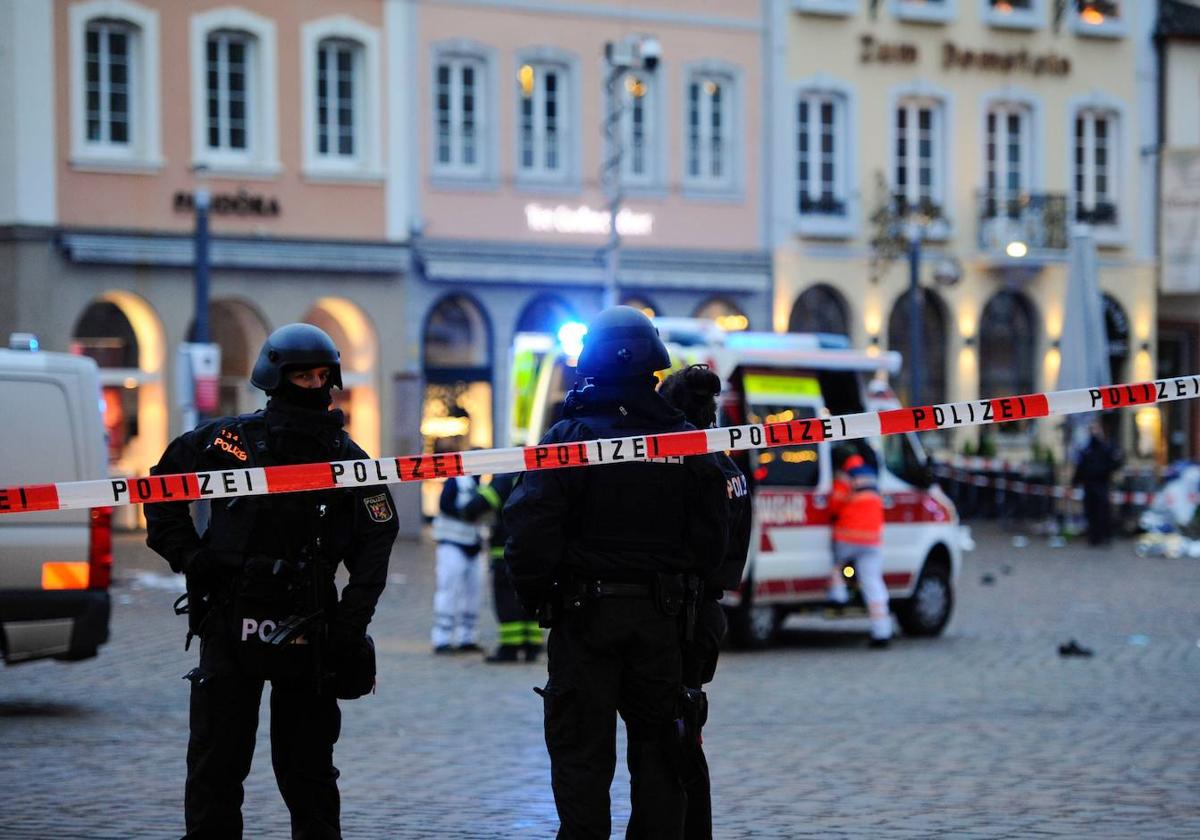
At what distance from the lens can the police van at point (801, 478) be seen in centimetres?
1677

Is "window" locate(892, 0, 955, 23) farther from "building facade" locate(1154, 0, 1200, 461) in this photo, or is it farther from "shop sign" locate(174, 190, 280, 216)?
"shop sign" locate(174, 190, 280, 216)

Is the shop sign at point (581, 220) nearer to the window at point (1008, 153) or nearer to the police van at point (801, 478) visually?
the window at point (1008, 153)

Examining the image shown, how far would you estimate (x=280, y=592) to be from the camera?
615 centimetres

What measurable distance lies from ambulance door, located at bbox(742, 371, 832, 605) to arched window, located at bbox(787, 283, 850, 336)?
20.9 meters

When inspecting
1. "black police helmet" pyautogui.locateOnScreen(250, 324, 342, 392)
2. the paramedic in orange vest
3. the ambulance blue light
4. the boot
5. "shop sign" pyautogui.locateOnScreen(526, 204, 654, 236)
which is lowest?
the boot

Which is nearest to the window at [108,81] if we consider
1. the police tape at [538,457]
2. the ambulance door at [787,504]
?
the ambulance door at [787,504]

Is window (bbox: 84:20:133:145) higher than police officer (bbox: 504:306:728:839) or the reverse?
higher

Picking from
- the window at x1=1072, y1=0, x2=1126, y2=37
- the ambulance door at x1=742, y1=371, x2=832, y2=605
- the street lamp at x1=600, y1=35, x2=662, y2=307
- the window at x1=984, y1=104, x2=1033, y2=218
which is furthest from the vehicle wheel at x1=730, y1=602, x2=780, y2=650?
the window at x1=1072, y1=0, x2=1126, y2=37

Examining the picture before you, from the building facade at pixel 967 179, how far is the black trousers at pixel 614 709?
30.7m

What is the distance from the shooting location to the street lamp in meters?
28.9

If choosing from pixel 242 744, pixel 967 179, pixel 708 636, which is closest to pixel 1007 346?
pixel 967 179

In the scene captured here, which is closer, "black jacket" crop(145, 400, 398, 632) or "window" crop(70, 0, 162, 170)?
"black jacket" crop(145, 400, 398, 632)

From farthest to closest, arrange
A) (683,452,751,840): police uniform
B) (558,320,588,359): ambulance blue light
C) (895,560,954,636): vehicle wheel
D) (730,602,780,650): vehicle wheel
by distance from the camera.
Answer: (895,560,954,636): vehicle wheel, (558,320,588,359): ambulance blue light, (730,602,780,650): vehicle wheel, (683,452,751,840): police uniform

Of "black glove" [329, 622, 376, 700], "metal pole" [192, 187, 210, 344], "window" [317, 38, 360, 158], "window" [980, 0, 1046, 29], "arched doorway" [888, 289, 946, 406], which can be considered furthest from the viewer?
"window" [980, 0, 1046, 29]
